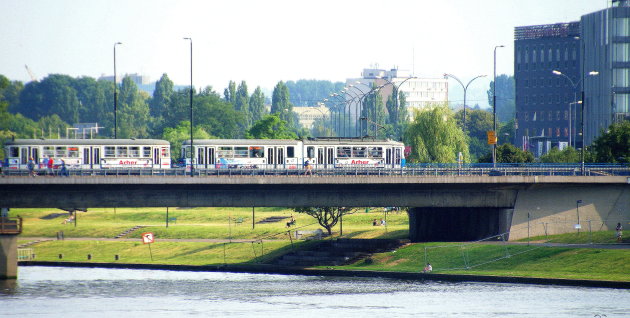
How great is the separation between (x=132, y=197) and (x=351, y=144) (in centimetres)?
2588

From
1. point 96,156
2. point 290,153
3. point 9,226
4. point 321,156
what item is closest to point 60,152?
point 96,156

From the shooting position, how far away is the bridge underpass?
81.7 m

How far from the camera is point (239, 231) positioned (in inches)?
4850

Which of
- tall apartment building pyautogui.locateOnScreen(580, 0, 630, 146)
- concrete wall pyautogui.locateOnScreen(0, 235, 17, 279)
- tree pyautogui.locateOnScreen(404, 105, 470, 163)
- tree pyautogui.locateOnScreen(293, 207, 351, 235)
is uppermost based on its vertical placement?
tall apartment building pyautogui.locateOnScreen(580, 0, 630, 146)

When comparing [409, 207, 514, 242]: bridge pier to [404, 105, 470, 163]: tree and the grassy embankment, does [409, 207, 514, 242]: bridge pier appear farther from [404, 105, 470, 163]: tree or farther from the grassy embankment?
[404, 105, 470, 163]: tree

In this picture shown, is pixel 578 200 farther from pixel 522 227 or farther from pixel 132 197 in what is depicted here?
pixel 132 197

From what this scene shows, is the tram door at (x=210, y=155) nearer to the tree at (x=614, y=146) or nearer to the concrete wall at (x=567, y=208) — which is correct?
the concrete wall at (x=567, y=208)

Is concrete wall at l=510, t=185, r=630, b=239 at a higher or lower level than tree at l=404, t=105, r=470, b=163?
lower

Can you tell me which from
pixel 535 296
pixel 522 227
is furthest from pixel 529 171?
pixel 535 296

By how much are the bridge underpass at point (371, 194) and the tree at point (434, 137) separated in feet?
112

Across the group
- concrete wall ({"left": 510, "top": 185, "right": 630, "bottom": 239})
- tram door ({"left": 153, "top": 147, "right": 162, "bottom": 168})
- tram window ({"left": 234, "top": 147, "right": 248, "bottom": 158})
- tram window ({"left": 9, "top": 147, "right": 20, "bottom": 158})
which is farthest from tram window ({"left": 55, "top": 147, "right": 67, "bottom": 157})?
concrete wall ({"left": 510, "top": 185, "right": 630, "bottom": 239})

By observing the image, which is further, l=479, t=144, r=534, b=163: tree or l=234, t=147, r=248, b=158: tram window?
l=479, t=144, r=534, b=163: tree

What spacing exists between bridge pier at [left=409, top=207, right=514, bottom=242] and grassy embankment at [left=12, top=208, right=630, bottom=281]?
5738 mm

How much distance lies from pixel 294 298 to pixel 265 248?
110 feet
